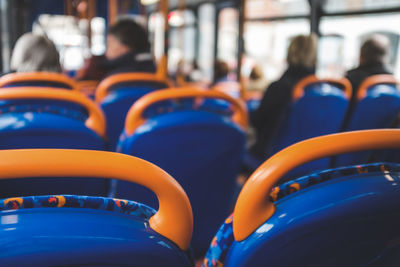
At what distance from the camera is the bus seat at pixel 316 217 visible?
1.49ft

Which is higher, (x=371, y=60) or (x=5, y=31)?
(x=5, y=31)

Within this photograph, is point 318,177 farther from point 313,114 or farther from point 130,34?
point 130,34

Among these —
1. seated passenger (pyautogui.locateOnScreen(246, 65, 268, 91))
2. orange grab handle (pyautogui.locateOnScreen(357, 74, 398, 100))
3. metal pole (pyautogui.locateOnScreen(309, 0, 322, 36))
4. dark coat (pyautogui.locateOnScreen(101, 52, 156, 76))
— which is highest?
metal pole (pyautogui.locateOnScreen(309, 0, 322, 36))

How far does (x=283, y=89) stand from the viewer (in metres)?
2.28

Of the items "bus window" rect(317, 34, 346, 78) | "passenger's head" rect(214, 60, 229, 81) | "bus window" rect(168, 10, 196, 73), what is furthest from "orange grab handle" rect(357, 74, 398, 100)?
"bus window" rect(168, 10, 196, 73)

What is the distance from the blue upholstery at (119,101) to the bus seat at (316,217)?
5.06 ft

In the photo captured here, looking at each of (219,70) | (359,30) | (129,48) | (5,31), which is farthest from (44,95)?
(219,70)

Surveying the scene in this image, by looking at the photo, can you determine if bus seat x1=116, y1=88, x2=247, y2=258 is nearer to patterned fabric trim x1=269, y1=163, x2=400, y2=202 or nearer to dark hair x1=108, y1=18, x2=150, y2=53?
patterned fabric trim x1=269, y1=163, x2=400, y2=202

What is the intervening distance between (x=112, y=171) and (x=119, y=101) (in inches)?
61.9

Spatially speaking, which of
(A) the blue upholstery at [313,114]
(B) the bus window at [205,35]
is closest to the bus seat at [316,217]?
(A) the blue upholstery at [313,114]

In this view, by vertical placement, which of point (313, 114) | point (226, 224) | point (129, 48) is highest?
point (129, 48)

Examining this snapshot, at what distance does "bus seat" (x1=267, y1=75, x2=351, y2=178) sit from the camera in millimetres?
2020

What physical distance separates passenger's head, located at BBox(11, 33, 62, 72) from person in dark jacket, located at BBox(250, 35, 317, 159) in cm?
138

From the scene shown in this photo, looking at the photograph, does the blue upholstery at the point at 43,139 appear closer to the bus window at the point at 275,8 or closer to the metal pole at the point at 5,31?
the bus window at the point at 275,8
